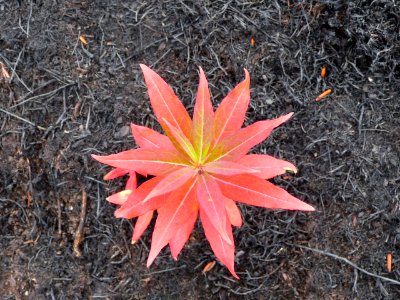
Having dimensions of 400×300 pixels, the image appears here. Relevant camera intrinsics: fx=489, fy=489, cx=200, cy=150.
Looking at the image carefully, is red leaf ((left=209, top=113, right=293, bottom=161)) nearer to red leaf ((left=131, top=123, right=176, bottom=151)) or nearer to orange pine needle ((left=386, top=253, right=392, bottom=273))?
red leaf ((left=131, top=123, right=176, bottom=151))

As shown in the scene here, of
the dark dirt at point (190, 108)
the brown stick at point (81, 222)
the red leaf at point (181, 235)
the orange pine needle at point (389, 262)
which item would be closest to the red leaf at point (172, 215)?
the red leaf at point (181, 235)

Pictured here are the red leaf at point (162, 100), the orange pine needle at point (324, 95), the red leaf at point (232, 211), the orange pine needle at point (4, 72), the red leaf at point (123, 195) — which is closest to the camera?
the red leaf at point (162, 100)

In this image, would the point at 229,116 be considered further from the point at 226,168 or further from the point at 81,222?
the point at 81,222

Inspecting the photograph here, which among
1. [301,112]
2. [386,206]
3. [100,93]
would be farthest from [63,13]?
[386,206]

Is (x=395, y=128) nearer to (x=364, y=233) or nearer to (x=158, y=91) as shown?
(x=364, y=233)

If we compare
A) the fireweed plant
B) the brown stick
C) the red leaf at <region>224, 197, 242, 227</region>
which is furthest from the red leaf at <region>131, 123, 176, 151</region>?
the brown stick

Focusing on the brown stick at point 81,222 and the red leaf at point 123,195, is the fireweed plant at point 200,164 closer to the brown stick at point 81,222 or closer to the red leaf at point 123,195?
the red leaf at point 123,195

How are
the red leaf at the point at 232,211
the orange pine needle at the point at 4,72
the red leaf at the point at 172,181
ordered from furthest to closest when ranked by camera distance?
the orange pine needle at the point at 4,72, the red leaf at the point at 232,211, the red leaf at the point at 172,181
